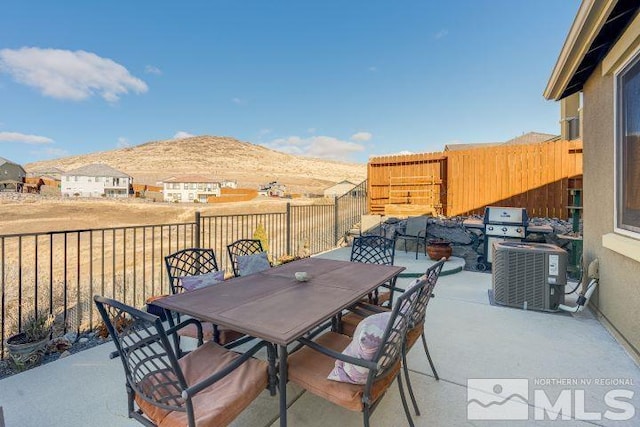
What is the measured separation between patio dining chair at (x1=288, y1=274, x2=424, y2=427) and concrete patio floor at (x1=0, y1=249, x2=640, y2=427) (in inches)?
15.0

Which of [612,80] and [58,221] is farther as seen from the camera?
[58,221]

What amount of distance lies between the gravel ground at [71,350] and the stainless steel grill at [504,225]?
5353 millimetres

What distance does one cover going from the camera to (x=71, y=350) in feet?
8.30

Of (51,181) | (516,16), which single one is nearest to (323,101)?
(516,16)

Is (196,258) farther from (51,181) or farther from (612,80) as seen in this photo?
(51,181)

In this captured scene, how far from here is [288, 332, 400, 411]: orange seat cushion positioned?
1372 millimetres

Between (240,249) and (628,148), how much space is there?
12.5 ft

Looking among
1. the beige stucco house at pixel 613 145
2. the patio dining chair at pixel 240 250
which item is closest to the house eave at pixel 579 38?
the beige stucco house at pixel 613 145

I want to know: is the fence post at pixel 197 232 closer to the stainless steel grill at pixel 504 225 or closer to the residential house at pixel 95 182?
the stainless steel grill at pixel 504 225

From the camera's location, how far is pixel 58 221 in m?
16.0

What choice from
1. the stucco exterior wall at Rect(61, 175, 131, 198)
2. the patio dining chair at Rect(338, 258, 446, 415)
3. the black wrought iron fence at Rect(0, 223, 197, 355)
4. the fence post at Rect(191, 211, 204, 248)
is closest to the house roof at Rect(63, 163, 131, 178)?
the stucco exterior wall at Rect(61, 175, 131, 198)

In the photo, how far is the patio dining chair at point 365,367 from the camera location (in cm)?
133

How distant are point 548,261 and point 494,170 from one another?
5.52 m

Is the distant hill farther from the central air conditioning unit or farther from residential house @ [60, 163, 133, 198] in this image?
the central air conditioning unit
